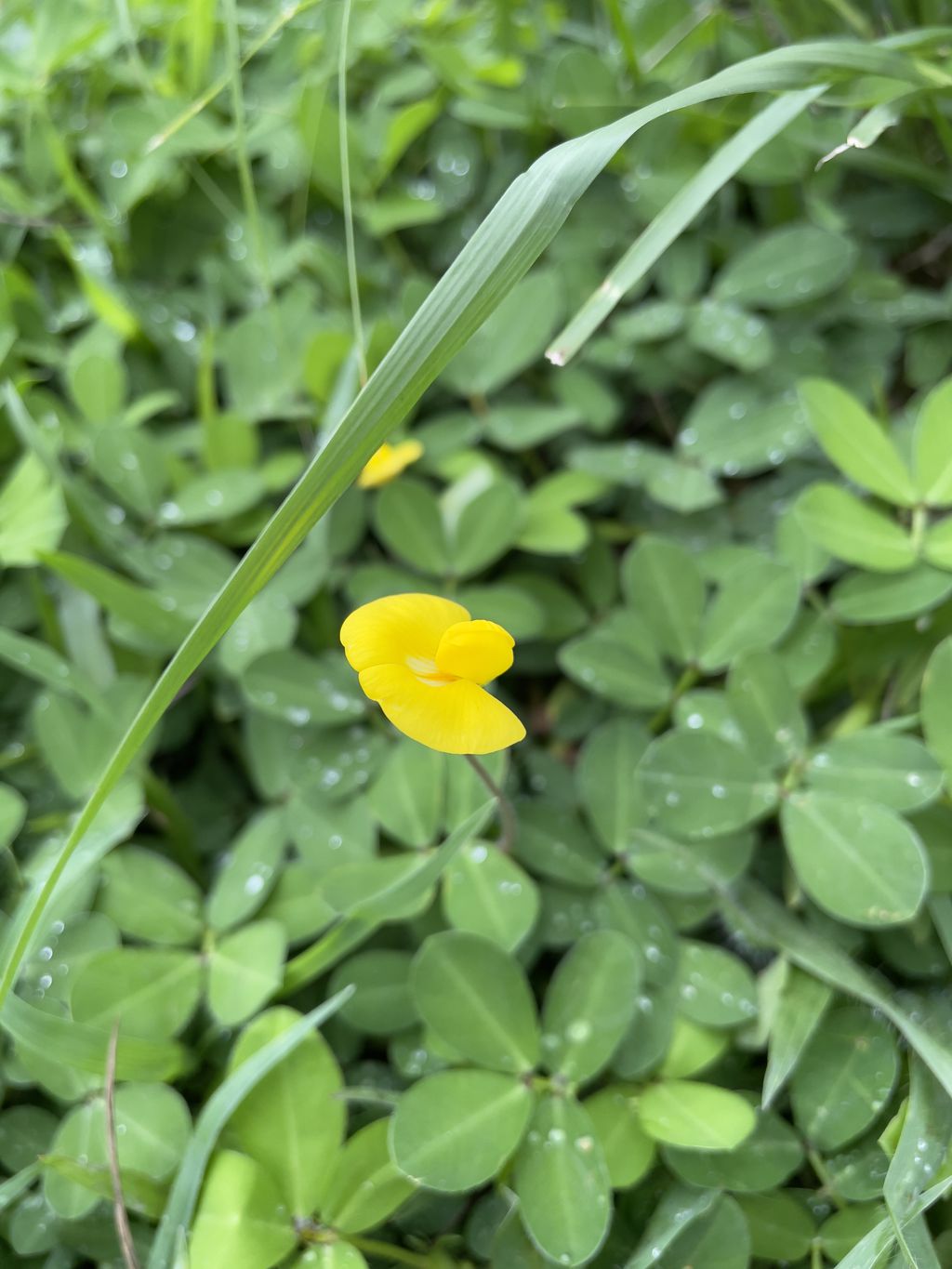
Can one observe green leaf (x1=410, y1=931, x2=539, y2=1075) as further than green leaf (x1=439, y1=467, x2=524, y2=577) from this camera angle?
No

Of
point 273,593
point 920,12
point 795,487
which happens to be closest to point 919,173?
point 920,12

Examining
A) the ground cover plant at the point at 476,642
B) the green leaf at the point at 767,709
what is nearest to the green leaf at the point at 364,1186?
the ground cover plant at the point at 476,642

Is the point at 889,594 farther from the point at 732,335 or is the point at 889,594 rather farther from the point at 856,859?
the point at 732,335

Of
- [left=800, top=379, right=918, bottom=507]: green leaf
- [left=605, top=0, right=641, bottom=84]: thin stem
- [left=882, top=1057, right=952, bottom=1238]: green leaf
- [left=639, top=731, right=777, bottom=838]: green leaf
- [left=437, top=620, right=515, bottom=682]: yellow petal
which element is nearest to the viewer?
[left=437, top=620, right=515, bottom=682]: yellow petal

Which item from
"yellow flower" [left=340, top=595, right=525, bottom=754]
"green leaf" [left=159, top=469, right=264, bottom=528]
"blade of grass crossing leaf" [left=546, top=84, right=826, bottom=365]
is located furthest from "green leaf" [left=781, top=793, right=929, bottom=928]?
"green leaf" [left=159, top=469, right=264, bottom=528]

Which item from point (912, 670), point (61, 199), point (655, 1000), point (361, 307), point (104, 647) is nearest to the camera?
point (655, 1000)

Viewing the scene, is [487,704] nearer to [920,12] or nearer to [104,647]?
[104,647]

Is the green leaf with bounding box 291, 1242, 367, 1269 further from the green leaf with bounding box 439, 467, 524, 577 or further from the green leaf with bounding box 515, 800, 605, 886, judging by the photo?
the green leaf with bounding box 439, 467, 524, 577

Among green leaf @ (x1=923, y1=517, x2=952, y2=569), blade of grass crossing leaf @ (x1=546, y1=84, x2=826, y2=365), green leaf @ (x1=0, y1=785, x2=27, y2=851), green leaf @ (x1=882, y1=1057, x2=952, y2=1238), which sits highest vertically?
blade of grass crossing leaf @ (x1=546, y1=84, x2=826, y2=365)
